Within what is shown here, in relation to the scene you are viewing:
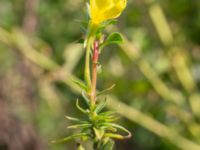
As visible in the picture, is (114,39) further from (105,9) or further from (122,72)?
(122,72)

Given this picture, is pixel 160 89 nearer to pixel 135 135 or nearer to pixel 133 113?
pixel 133 113

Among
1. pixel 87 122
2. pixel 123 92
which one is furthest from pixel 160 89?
pixel 87 122

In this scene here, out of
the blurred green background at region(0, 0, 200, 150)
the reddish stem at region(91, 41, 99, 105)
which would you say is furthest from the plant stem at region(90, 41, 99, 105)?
the blurred green background at region(0, 0, 200, 150)

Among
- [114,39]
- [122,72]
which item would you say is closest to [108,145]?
[114,39]

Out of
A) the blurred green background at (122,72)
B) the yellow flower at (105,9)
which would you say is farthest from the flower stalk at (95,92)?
the blurred green background at (122,72)

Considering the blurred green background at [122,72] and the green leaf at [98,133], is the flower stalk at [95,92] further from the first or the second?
the blurred green background at [122,72]
